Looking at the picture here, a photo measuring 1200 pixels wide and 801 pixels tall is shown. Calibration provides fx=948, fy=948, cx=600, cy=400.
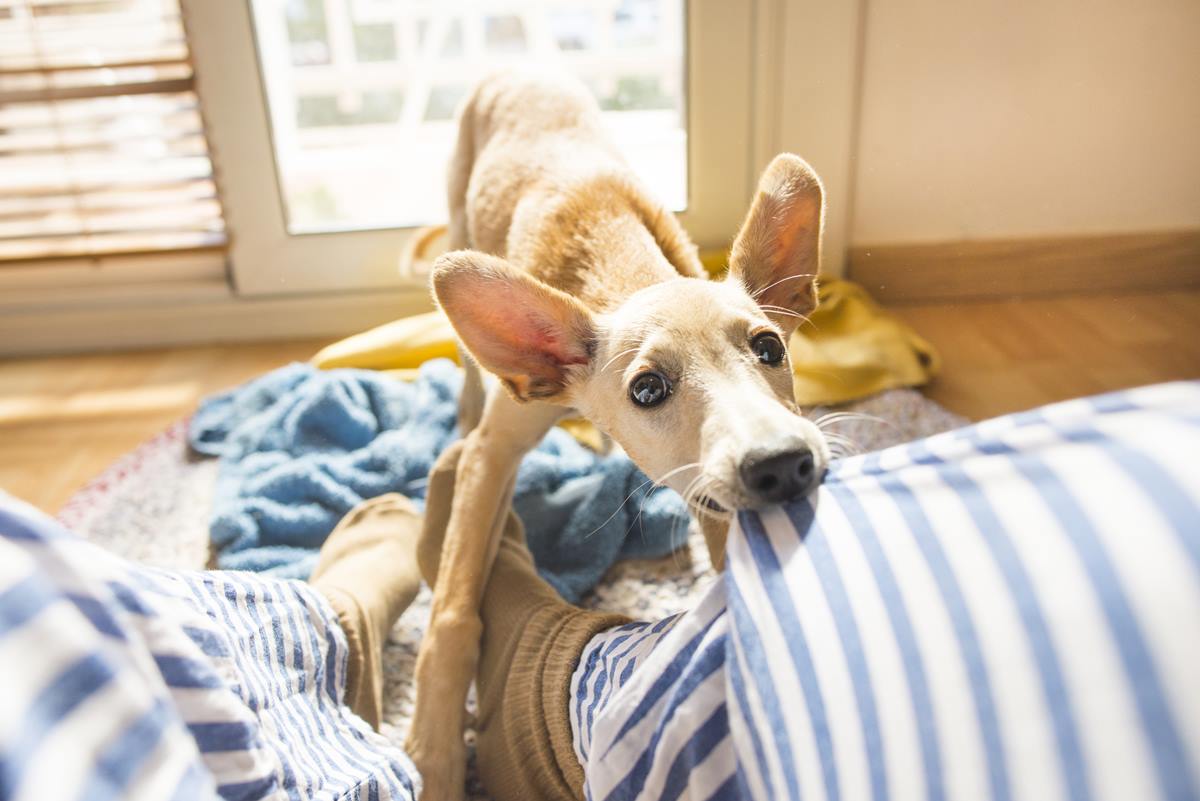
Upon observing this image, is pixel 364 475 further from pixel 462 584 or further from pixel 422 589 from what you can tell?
pixel 462 584

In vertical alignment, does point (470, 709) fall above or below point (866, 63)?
below

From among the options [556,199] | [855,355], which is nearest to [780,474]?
[556,199]

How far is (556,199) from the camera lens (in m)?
1.56

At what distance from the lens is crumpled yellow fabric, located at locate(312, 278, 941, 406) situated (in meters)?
2.05

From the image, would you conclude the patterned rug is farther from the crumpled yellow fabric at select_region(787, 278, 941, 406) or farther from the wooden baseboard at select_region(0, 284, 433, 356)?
the wooden baseboard at select_region(0, 284, 433, 356)

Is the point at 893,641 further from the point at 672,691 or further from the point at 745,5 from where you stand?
the point at 745,5

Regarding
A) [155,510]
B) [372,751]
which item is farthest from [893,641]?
[155,510]

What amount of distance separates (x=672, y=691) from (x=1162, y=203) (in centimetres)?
111

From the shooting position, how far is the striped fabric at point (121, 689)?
472mm

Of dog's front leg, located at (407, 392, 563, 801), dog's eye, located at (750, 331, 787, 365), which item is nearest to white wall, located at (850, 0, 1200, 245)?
dog's eye, located at (750, 331, 787, 365)

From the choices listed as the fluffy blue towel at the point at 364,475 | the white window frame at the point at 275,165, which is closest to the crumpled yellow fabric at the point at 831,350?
the fluffy blue towel at the point at 364,475

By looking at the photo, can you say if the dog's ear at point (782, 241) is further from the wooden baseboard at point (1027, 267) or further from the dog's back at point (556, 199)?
the wooden baseboard at point (1027, 267)

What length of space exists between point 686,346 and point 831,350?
1131 mm

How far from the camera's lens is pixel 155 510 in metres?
1.90
